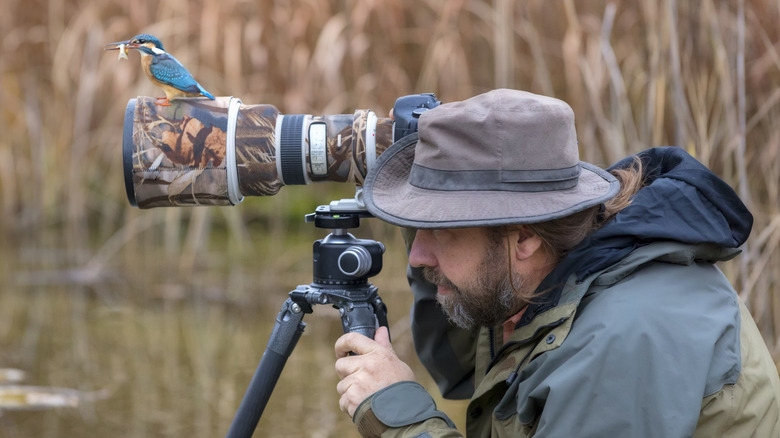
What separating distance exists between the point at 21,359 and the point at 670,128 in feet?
7.35

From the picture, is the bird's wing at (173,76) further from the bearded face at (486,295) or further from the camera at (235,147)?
the bearded face at (486,295)

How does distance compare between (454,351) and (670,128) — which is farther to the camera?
(670,128)

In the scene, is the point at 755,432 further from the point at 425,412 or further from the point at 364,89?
the point at 364,89

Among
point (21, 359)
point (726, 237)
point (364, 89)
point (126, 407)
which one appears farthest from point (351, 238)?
point (364, 89)

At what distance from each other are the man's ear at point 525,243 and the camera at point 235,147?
0.27 metres

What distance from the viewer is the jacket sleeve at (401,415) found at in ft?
4.77

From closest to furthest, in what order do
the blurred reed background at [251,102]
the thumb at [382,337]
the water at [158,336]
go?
the thumb at [382,337] → the blurred reed background at [251,102] → the water at [158,336]

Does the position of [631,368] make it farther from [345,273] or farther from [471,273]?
[345,273]

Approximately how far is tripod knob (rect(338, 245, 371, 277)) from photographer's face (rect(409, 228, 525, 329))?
12 centimetres

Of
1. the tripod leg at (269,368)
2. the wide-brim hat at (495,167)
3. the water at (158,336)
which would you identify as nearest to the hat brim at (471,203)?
the wide-brim hat at (495,167)

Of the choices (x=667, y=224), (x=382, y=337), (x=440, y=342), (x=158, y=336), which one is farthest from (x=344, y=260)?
(x=158, y=336)

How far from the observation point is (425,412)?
1.46 metres

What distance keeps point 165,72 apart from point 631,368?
935mm

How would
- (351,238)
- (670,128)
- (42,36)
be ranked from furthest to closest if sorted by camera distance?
(42,36), (670,128), (351,238)
